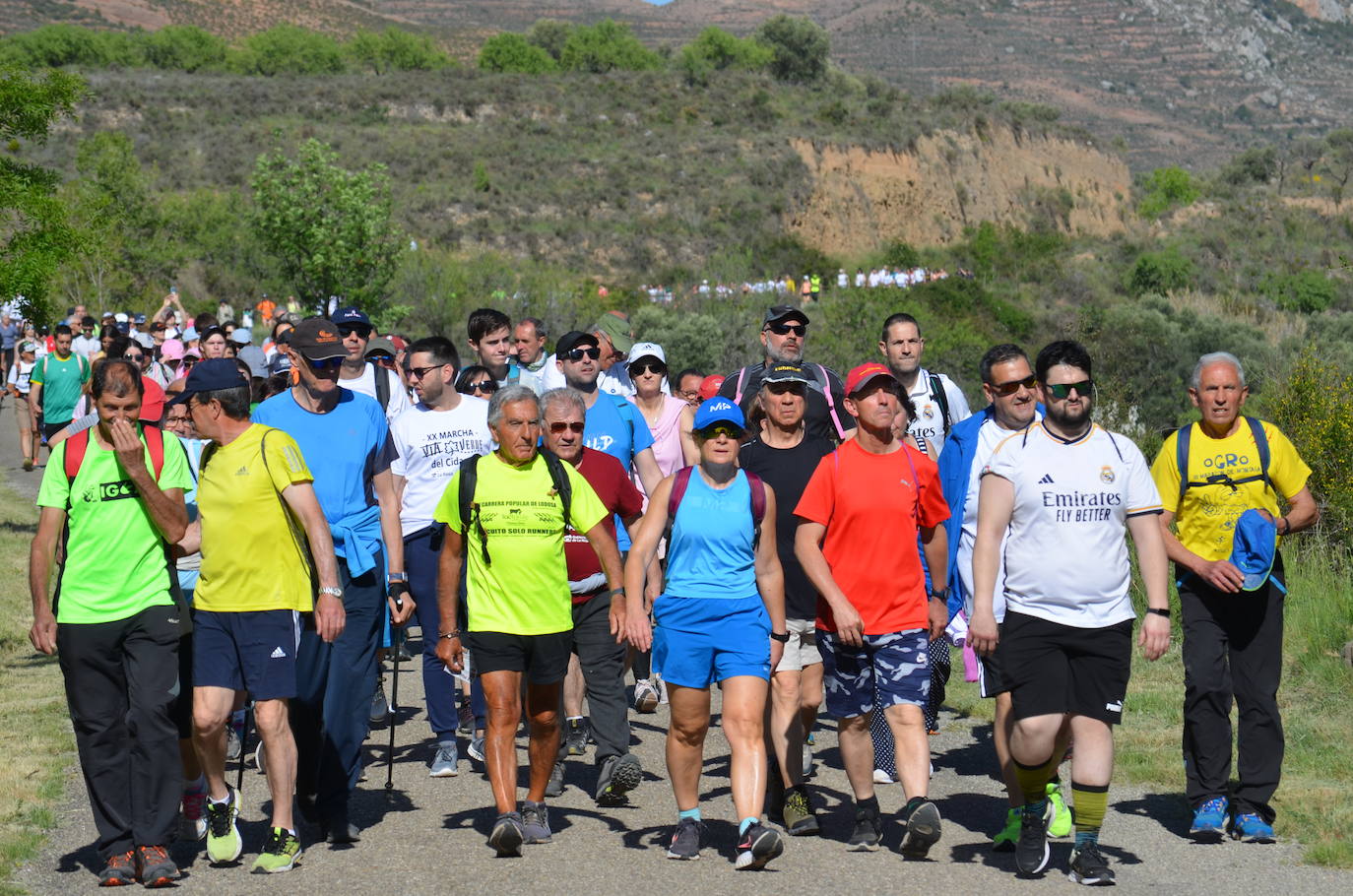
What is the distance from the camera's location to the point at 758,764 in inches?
248

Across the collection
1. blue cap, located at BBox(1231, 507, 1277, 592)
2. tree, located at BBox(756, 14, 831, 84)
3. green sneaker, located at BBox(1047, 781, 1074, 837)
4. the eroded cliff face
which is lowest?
green sneaker, located at BBox(1047, 781, 1074, 837)

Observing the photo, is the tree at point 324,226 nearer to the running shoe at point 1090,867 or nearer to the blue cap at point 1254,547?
the blue cap at point 1254,547

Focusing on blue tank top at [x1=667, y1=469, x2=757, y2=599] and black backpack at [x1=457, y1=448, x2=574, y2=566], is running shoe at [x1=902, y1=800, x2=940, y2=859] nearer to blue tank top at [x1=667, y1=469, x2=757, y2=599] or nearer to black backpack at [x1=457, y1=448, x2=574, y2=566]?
blue tank top at [x1=667, y1=469, x2=757, y2=599]

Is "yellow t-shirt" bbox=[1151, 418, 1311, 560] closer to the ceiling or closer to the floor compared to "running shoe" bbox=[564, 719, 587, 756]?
Answer: closer to the ceiling

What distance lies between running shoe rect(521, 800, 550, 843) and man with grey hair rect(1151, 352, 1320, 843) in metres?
2.69

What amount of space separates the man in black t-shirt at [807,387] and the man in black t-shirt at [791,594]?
0.35 m

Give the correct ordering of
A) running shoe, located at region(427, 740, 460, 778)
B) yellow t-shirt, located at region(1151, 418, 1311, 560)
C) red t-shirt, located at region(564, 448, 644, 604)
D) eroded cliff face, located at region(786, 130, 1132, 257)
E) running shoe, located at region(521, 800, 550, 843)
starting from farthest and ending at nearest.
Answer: eroded cliff face, located at region(786, 130, 1132, 257)
running shoe, located at region(427, 740, 460, 778)
red t-shirt, located at region(564, 448, 644, 604)
yellow t-shirt, located at region(1151, 418, 1311, 560)
running shoe, located at region(521, 800, 550, 843)

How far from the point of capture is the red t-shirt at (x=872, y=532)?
21.4 ft

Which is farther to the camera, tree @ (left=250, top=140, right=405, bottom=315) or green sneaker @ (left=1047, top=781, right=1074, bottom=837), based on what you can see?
tree @ (left=250, top=140, right=405, bottom=315)

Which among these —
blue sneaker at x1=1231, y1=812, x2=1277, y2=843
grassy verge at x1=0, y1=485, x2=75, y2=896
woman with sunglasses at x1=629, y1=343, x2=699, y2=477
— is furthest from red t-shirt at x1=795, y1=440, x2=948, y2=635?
grassy verge at x1=0, y1=485, x2=75, y2=896

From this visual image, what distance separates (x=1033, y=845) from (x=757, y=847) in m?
1.04

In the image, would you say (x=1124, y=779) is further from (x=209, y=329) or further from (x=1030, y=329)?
(x=1030, y=329)

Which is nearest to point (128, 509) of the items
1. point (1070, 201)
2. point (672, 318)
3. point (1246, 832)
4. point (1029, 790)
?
point (1029, 790)

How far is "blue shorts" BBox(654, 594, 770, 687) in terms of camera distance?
21.1ft
